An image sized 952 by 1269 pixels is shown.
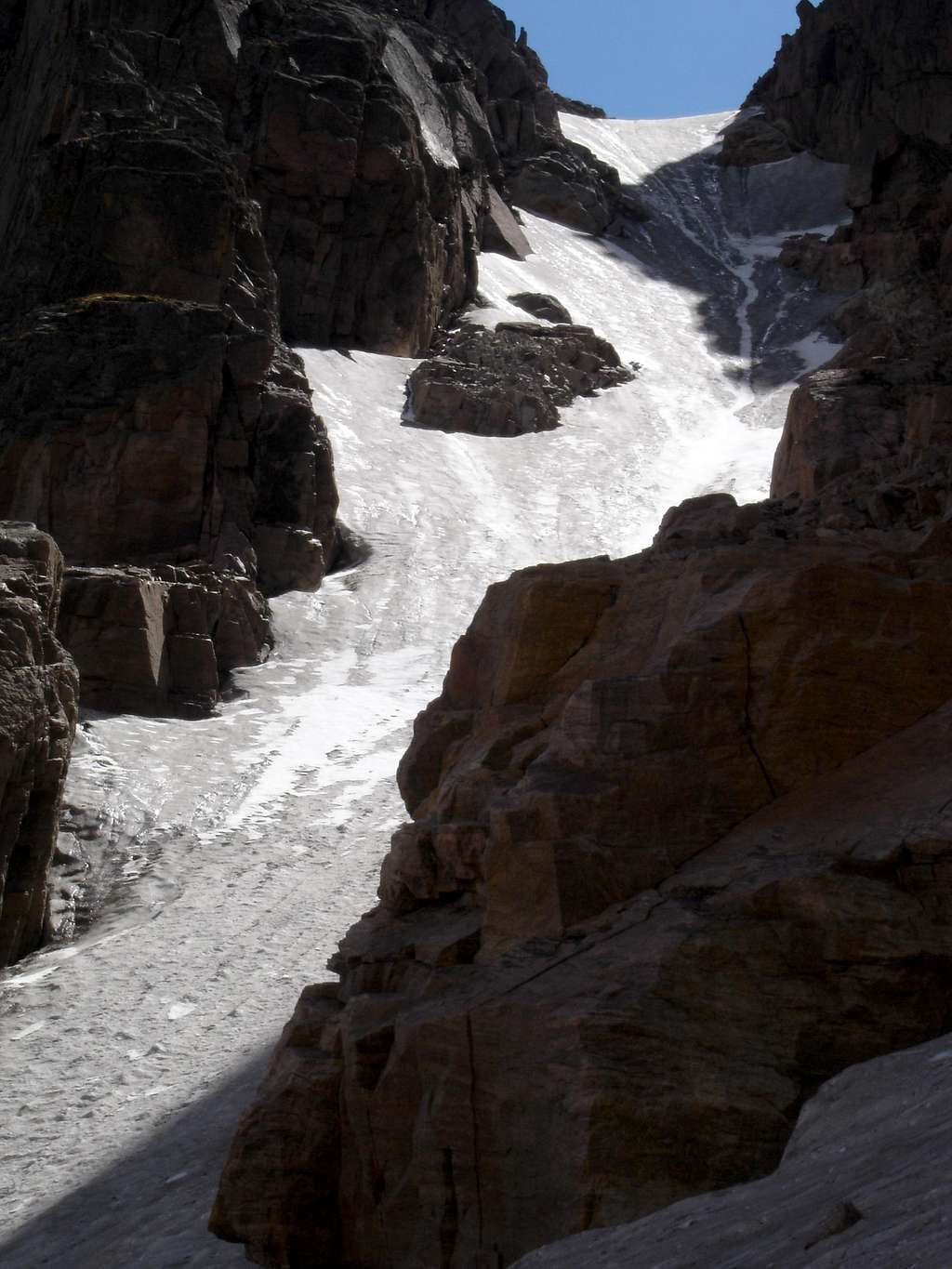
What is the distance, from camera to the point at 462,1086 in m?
6.07

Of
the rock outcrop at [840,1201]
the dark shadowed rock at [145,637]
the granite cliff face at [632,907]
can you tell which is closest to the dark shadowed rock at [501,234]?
the dark shadowed rock at [145,637]

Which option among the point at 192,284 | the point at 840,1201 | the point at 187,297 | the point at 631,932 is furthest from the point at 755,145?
the point at 840,1201

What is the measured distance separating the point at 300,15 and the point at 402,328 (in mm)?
10213

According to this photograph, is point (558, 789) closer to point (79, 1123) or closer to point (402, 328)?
point (79, 1123)

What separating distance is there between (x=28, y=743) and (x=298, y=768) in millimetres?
5550

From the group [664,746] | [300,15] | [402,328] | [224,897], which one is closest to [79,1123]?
[224,897]

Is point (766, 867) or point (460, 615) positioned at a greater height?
point (766, 867)

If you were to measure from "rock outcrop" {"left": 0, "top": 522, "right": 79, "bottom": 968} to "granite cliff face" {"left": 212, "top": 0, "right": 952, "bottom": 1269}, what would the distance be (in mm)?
5927

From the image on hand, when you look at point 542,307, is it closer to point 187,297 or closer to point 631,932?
point 187,297

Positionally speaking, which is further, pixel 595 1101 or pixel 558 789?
pixel 558 789

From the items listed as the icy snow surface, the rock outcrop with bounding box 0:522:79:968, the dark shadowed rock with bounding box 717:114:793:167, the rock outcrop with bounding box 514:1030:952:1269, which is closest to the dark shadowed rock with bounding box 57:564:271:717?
the icy snow surface

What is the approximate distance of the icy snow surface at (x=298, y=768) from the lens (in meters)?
9.50

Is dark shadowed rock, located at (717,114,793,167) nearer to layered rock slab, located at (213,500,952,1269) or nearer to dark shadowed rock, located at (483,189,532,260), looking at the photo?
dark shadowed rock, located at (483,189,532,260)

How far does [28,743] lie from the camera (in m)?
14.0
